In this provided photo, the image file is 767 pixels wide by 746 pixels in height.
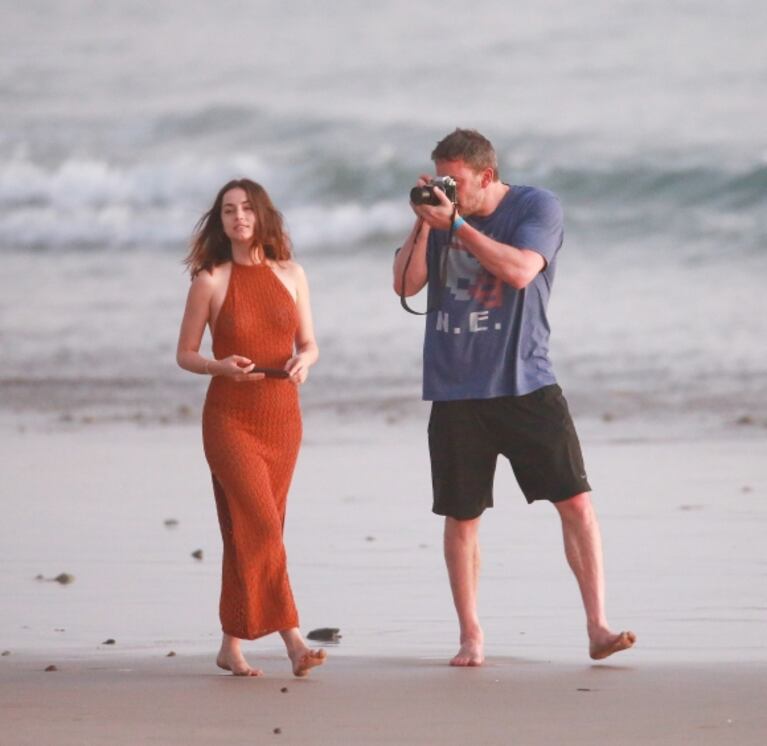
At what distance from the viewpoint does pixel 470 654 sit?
560 cm

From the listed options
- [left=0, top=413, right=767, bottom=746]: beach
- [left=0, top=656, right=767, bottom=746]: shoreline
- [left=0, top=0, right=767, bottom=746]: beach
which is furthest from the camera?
[left=0, top=0, right=767, bottom=746]: beach

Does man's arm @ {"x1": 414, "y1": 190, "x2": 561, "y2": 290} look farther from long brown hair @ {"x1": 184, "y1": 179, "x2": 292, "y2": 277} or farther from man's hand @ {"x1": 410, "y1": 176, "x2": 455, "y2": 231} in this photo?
long brown hair @ {"x1": 184, "y1": 179, "x2": 292, "y2": 277}

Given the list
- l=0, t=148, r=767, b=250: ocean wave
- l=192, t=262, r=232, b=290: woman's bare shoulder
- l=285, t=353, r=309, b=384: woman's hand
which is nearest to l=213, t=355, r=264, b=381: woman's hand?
l=285, t=353, r=309, b=384: woman's hand

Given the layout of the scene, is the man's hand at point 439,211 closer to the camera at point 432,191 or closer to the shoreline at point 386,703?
the camera at point 432,191

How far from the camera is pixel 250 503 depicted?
557 cm

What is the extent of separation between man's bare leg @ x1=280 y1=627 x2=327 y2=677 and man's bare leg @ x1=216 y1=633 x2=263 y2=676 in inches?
4.8

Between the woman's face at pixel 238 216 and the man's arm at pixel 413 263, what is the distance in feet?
1.44

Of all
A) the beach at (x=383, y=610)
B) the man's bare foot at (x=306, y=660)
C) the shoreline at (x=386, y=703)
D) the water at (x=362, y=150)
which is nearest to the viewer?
the shoreline at (x=386, y=703)

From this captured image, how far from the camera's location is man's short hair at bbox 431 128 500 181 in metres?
5.64

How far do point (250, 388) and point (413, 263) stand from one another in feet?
1.96

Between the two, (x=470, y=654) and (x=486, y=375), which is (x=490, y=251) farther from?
(x=470, y=654)

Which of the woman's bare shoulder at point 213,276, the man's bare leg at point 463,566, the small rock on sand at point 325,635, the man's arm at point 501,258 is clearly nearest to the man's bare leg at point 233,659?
the small rock on sand at point 325,635

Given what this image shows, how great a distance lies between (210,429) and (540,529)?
8.57ft

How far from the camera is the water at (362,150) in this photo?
18.4m
